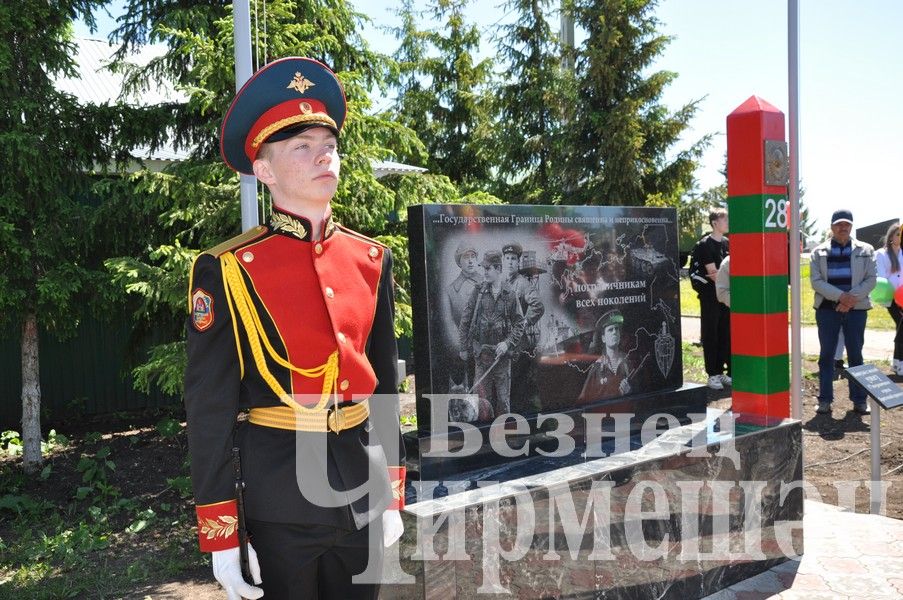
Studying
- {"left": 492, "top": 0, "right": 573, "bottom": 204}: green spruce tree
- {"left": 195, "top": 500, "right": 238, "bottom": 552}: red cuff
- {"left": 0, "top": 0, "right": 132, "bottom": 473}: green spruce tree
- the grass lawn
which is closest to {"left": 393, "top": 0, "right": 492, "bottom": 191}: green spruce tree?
{"left": 492, "top": 0, "right": 573, "bottom": 204}: green spruce tree

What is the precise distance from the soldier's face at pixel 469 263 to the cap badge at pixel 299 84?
4.41 ft

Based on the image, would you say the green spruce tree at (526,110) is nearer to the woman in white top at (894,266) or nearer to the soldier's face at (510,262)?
the woman in white top at (894,266)

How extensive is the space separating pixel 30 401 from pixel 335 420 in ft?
16.3

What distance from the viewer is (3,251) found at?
5.79 metres

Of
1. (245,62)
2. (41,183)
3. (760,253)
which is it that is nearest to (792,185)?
(760,253)

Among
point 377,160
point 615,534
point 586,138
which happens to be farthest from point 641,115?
point 615,534

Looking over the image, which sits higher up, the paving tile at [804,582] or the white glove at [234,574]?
the white glove at [234,574]

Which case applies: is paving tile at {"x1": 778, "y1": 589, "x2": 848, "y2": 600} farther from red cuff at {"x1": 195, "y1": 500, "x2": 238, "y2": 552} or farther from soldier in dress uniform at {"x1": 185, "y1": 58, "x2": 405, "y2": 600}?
red cuff at {"x1": 195, "y1": 500, "x2": 238, "y2": 552}

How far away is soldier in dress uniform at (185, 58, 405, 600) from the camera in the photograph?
1.97 metres

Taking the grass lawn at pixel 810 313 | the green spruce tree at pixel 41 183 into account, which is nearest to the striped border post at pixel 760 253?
the green spruce tree at pixel 41 183

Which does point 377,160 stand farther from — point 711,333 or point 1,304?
point 711,333

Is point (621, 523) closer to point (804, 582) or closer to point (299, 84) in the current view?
point (804, 582)

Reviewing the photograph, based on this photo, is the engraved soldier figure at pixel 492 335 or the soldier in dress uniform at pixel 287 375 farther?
the engraved soldier figure at pixel 492 335

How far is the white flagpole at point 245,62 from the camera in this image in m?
3.84
